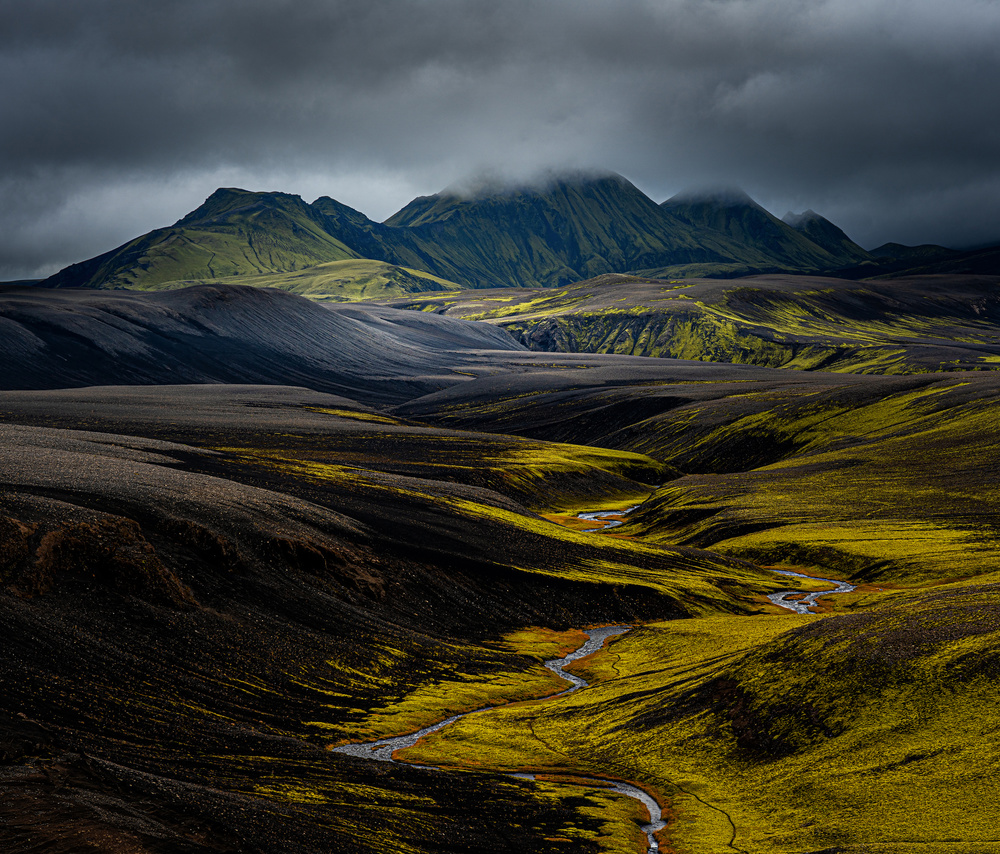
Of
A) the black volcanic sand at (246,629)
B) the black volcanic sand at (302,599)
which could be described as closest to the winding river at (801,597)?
the black volcanic sand at (302,599)

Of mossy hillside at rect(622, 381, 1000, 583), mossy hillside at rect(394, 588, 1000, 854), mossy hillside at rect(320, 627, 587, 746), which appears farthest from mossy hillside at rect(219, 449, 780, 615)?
mossy hillside at rect(394, 588, 1000, 854)

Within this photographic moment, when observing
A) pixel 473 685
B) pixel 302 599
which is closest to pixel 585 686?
pixel 473 685

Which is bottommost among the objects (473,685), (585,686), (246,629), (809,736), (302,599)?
(585,686)

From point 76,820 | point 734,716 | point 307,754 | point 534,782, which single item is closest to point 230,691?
point 307,754

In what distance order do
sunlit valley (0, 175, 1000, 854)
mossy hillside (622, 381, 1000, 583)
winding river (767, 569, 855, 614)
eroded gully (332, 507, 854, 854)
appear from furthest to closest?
mossy hillside (622, 381, 1000, 583), winding river (767, 569, 855, 614), eroded gully (332, 507, 854, 854), sunlit valley (0, 175, 1000, 854)

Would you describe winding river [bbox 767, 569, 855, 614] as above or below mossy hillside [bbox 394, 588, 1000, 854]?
below

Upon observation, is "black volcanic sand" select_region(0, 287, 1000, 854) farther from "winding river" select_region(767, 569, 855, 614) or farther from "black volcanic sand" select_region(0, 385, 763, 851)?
"winding river" select_region(767, 569, 855, 614)

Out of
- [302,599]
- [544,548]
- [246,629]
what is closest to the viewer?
[246,629]

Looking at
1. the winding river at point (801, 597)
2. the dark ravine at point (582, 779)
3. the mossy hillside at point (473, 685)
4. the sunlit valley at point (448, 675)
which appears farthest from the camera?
the winding river at point (801, 597)

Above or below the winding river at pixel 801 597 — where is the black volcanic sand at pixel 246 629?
above

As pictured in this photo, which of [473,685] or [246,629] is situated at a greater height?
[246,629]

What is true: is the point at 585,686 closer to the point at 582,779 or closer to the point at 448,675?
the point at 448,675

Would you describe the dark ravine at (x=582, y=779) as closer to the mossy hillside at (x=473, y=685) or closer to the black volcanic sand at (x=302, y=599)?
the mossy hillside at (x=473, y=685)

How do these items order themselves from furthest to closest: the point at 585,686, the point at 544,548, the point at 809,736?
the point at 544,548
the point at 585,686
the point at 809,736
